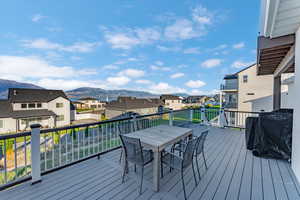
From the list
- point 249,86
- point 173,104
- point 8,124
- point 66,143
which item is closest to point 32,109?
point 8,124

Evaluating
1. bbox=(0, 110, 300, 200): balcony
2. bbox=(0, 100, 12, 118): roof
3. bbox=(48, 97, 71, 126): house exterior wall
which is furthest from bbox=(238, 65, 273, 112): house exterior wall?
bbox=(0, 100, 12, 118): roof

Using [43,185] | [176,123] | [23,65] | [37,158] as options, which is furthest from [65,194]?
[23,65]

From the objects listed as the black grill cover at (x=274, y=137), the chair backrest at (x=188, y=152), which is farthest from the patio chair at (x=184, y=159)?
the black grill cover at (x=274, y=137)

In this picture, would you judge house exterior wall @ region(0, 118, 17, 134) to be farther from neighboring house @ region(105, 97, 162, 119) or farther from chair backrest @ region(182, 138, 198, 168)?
chair backrest @ region(182, 138, 198, 168)

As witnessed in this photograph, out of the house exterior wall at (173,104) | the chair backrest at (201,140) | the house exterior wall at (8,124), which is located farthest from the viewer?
the house exterior wall at (173,104)

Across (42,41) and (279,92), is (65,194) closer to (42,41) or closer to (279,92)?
(279,92)

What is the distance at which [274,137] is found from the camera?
3.14 m

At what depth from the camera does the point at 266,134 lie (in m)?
3.23

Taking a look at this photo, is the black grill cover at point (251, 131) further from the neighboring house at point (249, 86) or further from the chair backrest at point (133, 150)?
the neighboring house at point (249, 86)

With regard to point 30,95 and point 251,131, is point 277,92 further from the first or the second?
point 30,95

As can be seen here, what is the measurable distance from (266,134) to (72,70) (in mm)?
25110

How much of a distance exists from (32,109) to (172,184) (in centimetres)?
2101

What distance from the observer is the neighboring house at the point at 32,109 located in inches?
583

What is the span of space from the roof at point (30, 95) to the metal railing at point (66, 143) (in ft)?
39.3
